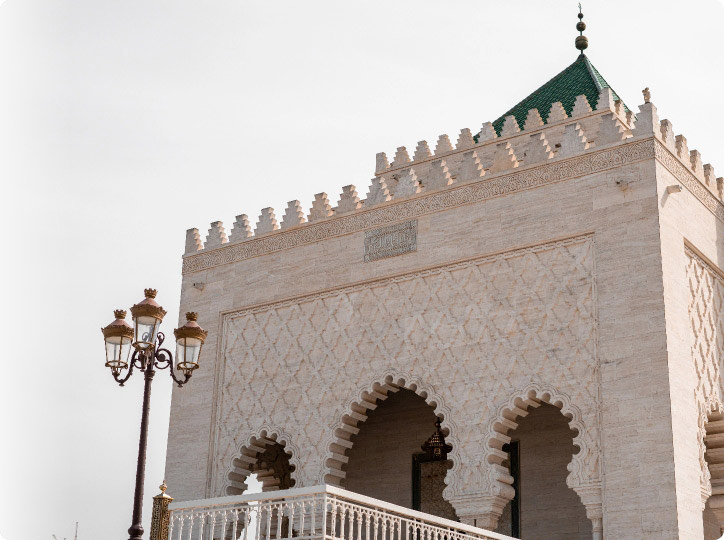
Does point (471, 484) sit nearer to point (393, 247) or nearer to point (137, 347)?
point (393, 247)

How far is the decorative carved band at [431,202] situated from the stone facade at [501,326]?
14mm

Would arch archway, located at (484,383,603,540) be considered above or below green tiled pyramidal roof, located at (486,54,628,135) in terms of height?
below

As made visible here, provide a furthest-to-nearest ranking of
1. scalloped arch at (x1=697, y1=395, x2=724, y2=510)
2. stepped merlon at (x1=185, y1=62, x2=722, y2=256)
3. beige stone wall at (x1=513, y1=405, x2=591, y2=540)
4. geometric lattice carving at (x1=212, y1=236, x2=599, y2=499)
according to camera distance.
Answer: beige stone wall at (x1=513, y1=405, x2=591, y2=540)
stepped merlon at (x1=185, y1=62, x2=722, y2=256)
geometric lattice carving at (x1=212, y1=236, x2=599, y2=499)
scalloped arch at (x1=697, y1=395, x2=724, y2=510)

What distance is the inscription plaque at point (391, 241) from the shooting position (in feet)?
26.1

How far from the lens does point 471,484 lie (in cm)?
702

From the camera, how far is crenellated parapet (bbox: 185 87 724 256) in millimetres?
7395

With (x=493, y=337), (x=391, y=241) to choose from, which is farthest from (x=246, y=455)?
(x=493, y=337)

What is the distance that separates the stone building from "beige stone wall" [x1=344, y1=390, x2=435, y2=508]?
0.7 inches

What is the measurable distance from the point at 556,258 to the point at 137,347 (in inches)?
133

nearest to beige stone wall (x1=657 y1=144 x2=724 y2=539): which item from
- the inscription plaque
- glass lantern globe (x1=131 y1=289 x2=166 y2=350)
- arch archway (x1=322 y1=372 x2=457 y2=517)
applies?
the inscription plaque

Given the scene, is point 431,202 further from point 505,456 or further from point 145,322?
point 145,322

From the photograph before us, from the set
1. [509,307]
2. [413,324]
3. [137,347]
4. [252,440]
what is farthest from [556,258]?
[137,347]

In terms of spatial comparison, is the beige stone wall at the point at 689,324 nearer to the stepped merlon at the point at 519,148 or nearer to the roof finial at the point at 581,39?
the stepped merlon at the point at 519,148

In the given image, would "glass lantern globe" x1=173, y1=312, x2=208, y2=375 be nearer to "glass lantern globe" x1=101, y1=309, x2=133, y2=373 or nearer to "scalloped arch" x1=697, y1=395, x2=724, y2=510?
"glass lantern globe" x1=101, y1=309, x2=133, y2=373
